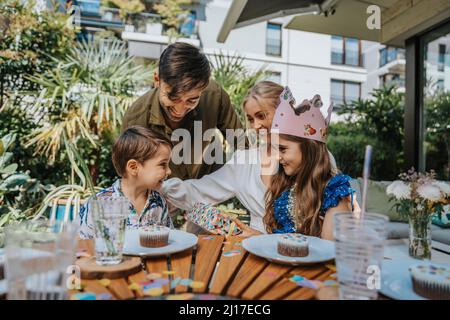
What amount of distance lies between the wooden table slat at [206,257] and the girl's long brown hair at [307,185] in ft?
1.52

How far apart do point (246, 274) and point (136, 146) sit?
1.00 metres

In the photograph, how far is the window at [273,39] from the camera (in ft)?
58.3

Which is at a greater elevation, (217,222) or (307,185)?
(307,185)

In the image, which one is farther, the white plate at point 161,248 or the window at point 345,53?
the window at point 345,53

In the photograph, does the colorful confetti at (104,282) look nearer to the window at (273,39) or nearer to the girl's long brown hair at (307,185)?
the girl's long brown hair at (307,185)

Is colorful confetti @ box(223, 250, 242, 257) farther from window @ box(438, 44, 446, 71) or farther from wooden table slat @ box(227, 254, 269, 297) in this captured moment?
window @ box(438, 44, 446, 71)

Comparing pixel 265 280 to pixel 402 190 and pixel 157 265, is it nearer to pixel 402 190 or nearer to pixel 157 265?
pixel 157 265

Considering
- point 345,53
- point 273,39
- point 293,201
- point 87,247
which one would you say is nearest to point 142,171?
point 87,247

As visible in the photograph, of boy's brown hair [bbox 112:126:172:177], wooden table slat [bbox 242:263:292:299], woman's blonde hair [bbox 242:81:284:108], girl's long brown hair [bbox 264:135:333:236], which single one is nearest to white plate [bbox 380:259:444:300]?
wooden table slat [bbox 242:263:292:299]

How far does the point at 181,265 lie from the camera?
98cm

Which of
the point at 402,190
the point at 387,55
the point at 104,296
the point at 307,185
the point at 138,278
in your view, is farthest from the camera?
the point at 387,55

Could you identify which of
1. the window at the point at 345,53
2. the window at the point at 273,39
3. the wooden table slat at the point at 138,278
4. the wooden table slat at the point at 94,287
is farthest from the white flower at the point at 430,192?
the window at the point at 345,53

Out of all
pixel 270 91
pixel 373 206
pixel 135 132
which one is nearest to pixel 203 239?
pixel 135 132

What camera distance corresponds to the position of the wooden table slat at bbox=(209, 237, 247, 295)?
0.82m
